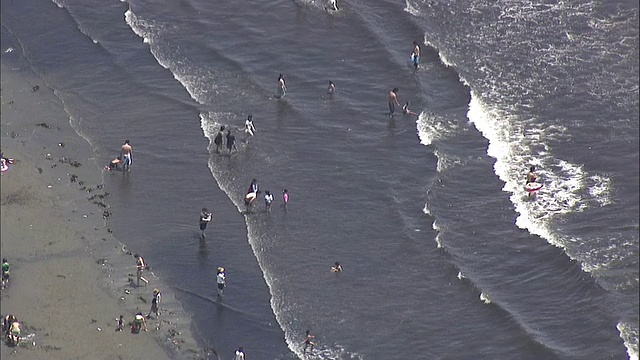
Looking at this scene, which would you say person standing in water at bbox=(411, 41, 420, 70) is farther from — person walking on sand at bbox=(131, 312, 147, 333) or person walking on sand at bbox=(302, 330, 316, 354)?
person walking on sand at bbox=(131, 312, 147, 333)

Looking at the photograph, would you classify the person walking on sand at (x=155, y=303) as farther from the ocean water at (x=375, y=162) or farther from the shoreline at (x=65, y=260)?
the ocean water at (x=375, y=162)

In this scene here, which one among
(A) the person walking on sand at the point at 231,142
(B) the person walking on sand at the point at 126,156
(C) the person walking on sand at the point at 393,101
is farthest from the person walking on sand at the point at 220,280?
(C) the person walking on sand at the point at 393,101

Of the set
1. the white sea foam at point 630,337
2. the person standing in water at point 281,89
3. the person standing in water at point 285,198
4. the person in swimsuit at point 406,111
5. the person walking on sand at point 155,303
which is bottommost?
the person walking on sand at point 155,303

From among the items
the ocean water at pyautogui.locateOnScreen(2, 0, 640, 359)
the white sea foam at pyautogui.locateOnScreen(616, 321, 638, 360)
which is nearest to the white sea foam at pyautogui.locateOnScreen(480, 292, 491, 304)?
the ocean water at pyautogui.locateOnScreen(2, 0, 640, 359)

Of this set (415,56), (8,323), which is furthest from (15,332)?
(415,56)

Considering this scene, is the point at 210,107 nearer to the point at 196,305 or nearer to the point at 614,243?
the point at 196,305

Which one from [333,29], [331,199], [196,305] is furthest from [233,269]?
[333,29]

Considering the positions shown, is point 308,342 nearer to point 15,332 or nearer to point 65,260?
Answer: point 15,332
